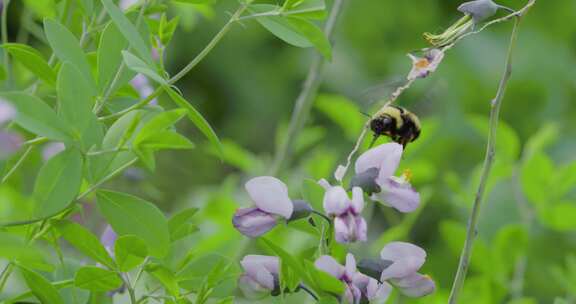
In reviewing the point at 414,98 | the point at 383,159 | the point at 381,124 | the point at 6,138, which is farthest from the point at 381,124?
the point at 414,98

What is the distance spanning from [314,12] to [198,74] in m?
2.53

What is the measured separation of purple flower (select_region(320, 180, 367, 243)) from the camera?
69cm

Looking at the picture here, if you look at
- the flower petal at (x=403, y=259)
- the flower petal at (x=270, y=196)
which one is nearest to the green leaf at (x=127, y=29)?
the flower petal at (x=270, y=196)

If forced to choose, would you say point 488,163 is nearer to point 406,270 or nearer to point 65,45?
point 406,270

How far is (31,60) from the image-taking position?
2.61 feet

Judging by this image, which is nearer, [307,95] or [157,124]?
[157,124]

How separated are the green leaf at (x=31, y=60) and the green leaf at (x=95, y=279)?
0.16m

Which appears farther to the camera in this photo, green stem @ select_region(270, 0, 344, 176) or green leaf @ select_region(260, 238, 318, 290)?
green stem @ select_region(270, 0, 344, 176)

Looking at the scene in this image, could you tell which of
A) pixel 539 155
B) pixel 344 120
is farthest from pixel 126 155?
pixel 344 120

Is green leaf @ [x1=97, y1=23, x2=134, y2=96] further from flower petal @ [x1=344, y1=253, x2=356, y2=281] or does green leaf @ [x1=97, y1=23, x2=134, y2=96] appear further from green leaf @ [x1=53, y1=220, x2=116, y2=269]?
flower petal @ [x1=344, y1=253, x2=356, y2=281]

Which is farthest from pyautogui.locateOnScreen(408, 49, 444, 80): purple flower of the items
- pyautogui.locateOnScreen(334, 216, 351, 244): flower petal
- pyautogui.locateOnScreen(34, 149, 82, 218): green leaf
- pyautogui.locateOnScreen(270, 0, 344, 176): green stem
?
pyautogui.locateOnScreen(270, 0, 344, 176): green stem

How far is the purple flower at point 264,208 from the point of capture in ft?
2.43

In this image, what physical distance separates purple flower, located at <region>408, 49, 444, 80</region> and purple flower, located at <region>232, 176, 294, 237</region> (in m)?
0.14

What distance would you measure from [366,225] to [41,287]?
0.79 feet
